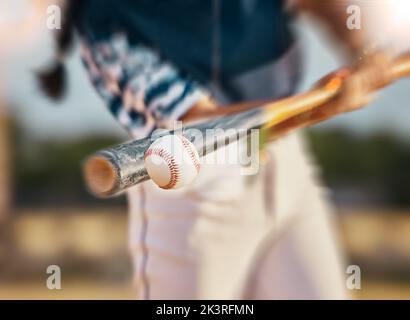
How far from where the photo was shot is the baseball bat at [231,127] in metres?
0.86

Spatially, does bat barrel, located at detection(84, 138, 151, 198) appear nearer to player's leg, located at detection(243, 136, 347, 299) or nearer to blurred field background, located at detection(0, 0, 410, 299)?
player's leg, located at detection(243, 136, 347, 299)

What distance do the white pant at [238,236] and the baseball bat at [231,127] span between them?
44 mm

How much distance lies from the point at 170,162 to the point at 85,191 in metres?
→ 0.79

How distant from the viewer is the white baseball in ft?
2.93

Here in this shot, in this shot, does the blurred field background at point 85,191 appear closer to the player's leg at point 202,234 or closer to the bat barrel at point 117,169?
the player's leg at point 202,234

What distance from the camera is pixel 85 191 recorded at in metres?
1.66

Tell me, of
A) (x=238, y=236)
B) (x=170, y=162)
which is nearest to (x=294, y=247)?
(x=238, y=236)

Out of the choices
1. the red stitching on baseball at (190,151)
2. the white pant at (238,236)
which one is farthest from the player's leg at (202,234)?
the red stitching on baseball at (190,151)

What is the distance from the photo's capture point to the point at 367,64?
121cm

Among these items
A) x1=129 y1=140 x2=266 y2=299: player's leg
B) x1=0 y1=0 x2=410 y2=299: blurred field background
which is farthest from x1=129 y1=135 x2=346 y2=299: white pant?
x1=0 y1=0 x2=410 y2=299: blurred field background

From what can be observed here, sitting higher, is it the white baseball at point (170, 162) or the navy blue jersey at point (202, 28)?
the navy blue jersey at point (202, 28)

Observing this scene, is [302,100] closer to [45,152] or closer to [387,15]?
[387,15]

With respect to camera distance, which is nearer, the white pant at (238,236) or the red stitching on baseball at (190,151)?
the red stitching on baseball at (190,151)
